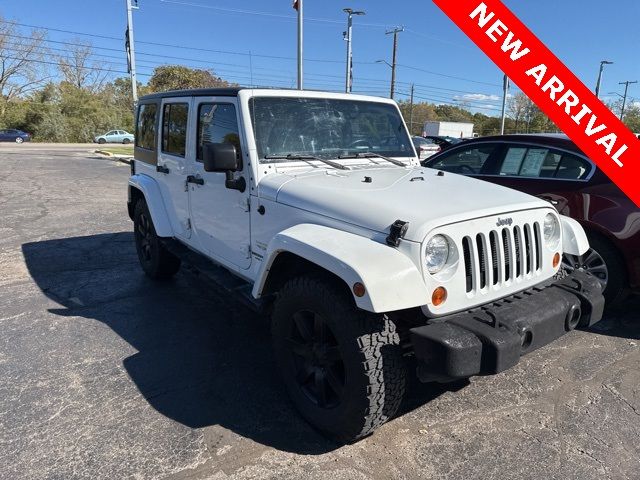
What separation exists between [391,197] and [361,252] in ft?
1.82

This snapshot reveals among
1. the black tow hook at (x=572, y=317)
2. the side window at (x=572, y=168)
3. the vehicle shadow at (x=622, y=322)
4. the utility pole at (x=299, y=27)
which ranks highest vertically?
the utility pole at (x=299, y=27)

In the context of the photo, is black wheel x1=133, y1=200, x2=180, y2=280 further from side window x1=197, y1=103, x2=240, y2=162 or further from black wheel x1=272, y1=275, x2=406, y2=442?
black wheel x1=272, y1=275, x2=406, y2=442

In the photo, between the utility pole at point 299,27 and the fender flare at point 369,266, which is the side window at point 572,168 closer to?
the fender flare at point 369,266

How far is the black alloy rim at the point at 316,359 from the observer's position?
8.77 ft

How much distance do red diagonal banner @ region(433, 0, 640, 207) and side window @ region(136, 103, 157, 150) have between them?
9.91ft

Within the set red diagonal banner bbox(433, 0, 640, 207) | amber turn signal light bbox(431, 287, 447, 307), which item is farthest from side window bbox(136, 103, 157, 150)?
amber turn signal light bbox(431, 287, 447, 307)

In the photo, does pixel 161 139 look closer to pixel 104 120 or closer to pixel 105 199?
pixel 105 199

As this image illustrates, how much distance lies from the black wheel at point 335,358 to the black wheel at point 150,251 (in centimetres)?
255

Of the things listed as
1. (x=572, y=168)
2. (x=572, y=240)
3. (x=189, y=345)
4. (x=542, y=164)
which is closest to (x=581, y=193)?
(x=572, y=168)

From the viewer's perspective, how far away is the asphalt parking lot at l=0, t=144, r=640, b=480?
2.51m

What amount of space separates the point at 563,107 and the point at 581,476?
3.56 meters

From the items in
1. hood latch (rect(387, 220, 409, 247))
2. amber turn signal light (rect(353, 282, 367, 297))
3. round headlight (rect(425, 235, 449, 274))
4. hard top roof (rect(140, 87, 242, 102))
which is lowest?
amber turn signal light (rect(353, 282, 367, 297))

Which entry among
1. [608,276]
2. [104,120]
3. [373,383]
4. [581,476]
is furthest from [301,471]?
[104,120]

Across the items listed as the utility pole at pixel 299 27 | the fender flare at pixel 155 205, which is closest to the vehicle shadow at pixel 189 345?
the fender flare at pixel 155 205
